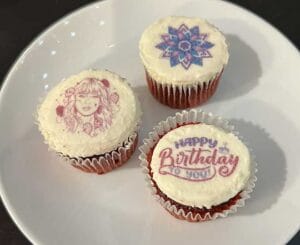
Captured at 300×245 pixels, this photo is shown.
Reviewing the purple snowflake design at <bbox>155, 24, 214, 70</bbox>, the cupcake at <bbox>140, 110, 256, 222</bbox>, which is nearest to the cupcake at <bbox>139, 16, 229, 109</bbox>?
the purple snowflake design at <bbox>155, 24, 214, 70</bbox>

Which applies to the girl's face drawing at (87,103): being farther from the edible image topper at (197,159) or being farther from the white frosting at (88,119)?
the edible image topper at (197,159)

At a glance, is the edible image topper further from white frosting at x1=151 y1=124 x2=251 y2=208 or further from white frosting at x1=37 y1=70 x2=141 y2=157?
white frosting at x1=37 y1=70 x2=141 y2=157

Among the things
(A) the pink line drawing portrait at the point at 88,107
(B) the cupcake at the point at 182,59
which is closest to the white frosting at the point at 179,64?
(B) the cupcake at the point at 182,59

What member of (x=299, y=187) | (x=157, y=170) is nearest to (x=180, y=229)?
(x=157, y=170)

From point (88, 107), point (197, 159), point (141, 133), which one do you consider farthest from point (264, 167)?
point (88, 107)

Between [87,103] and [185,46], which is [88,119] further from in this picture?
[185,46]

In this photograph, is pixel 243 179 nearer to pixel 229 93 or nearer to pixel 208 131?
pixel 208 131
